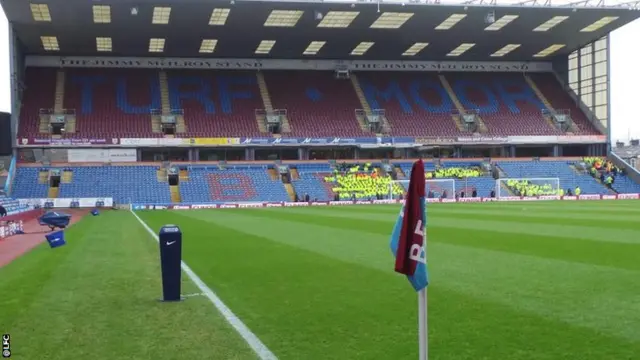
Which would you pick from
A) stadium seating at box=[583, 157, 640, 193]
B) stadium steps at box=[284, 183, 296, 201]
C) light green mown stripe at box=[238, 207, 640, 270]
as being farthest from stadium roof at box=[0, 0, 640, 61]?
light green mown stripe at box=[238, 207, 640, 270]

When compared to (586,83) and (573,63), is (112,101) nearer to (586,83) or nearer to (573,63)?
(573,63)

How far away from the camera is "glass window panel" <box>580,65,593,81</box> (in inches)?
2347

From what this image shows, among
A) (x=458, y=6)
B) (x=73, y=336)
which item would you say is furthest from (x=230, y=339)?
(x=458, y=6)

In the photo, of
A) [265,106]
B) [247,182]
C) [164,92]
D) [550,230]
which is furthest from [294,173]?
[550,230]

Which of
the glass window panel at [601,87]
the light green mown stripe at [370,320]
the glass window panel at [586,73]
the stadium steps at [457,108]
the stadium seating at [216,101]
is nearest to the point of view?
the light green mown stripe at [370,320]

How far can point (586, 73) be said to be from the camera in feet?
197

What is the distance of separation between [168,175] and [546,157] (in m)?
34.0

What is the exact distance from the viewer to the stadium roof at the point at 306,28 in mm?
Answer: 43094

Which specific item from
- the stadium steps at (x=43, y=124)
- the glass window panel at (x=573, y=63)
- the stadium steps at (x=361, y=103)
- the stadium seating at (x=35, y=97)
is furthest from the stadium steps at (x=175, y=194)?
the glass window panel at (x=573, y=63)

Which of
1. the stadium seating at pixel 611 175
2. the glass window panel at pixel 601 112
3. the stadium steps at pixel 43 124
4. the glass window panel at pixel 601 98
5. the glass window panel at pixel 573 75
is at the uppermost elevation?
the glass window panel at pixel 573 75

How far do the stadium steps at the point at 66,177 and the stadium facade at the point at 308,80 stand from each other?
6.06 ft

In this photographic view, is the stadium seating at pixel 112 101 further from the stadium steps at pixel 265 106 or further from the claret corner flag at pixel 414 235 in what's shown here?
the claret corner flag at pixel 414 235

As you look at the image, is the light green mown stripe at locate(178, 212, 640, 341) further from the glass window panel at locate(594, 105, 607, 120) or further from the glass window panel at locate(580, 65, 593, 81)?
the glass window panel at locate(580, 65, 593, 81)

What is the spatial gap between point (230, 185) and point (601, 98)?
35529mm
